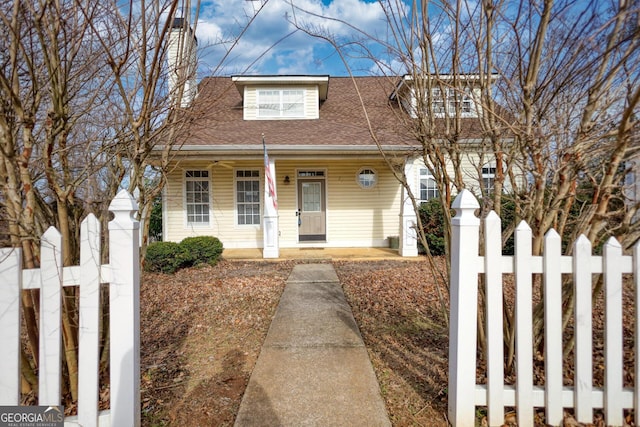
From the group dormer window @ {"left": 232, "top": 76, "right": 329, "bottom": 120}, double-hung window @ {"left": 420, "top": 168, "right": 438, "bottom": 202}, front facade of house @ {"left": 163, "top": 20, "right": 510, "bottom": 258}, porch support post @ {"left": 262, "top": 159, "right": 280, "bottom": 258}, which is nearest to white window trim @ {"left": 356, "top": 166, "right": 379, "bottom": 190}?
front facade of house @ {"left": 163, "top": 20, "right": 510, "bottom": 258}

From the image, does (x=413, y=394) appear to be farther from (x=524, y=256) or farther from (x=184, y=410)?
(x=184, y=410)

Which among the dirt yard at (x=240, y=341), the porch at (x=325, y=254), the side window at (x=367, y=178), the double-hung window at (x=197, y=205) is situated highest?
the side window at (x=367, y=178)

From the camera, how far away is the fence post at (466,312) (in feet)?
6.14

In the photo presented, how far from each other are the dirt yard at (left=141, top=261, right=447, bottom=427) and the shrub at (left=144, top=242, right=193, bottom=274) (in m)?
0.93

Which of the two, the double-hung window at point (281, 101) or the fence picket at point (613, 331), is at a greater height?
the double-hung window at point (281, 101)

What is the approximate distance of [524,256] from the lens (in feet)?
5.92

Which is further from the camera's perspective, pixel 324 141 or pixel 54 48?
pixel 324 141

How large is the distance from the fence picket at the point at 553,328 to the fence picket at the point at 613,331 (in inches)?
9.4

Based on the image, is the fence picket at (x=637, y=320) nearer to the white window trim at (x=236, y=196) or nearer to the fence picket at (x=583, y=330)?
the fence picket at (x=583, y=330)

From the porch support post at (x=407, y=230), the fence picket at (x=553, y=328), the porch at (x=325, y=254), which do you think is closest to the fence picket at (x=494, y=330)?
the fence picket at (x=553, y=328)

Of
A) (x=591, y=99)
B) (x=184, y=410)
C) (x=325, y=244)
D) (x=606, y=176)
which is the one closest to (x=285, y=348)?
(x=184, y=410)

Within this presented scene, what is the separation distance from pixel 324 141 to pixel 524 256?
7538 mm

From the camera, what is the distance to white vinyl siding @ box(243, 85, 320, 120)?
10883 mm

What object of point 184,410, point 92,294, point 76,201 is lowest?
point 184,410
